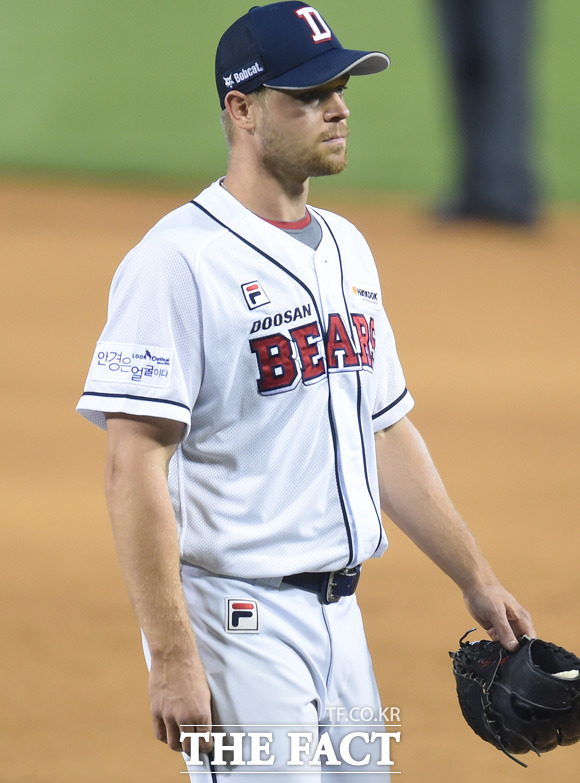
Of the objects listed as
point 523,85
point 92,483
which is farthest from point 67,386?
point 523,85

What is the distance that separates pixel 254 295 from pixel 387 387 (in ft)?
1.68

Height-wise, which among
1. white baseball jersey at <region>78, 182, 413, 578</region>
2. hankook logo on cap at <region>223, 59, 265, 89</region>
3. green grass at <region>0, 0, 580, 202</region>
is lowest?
green grass at <region>0, 0, 580, 202</region>

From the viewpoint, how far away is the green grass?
788 inches

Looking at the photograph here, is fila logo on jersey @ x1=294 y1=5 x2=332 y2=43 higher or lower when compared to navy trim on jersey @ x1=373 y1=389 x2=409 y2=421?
higher

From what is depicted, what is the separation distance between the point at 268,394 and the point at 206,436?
147 mm

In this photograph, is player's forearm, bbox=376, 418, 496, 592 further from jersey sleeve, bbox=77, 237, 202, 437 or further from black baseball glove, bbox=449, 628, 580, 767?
jersey sleeve, bbox=77, 237, 202, 437

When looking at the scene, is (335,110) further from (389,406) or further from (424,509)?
(424,509)

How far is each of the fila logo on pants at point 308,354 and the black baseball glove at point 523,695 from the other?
719 millimetres

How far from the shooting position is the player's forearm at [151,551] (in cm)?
221

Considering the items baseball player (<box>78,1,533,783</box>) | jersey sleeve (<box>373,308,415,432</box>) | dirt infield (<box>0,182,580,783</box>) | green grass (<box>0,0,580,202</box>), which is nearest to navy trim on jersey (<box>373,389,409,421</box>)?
jersey sleeve (<box>373,308,415,432</box>)

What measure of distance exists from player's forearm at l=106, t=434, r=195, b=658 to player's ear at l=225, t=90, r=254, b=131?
2.42ft

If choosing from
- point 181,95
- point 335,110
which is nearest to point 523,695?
point 335,110

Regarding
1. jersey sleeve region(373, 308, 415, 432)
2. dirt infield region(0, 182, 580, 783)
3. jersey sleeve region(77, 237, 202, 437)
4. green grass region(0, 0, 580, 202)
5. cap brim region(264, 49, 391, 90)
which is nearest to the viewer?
jersey sleeve region(77, 237, 202, 437)

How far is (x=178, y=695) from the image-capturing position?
2195 mm
